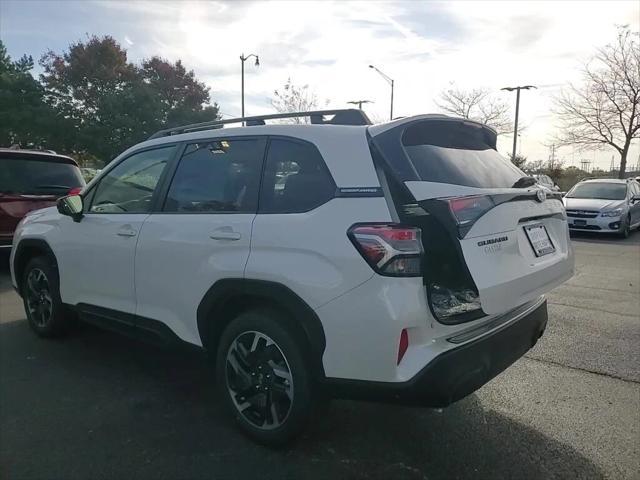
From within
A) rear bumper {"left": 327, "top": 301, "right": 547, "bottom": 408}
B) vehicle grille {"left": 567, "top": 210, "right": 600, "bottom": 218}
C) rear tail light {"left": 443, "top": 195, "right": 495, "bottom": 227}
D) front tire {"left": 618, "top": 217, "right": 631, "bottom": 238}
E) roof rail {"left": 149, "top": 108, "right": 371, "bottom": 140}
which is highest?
roof rail {"left": 149, "top": 108, "right": 371, "bottom": 140}

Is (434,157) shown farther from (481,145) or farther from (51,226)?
(51,226)

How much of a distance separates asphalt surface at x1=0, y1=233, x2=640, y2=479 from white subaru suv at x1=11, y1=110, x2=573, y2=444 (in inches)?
13.0

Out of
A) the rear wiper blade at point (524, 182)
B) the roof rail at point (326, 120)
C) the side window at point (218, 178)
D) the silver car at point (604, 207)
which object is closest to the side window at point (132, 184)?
the side window at point (218, 178)

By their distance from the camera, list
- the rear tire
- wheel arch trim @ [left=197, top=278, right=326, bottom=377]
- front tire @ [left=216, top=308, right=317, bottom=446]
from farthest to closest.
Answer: the rear tire < front tire @ [left=216, top=308, right=317, bottom=446] < wheel arch trim @ [left=197, top=278, right=326, bottom=377]

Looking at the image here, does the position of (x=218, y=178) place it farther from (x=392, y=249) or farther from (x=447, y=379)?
(x=447, y=379)

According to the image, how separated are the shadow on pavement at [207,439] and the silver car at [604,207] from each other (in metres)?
11.6

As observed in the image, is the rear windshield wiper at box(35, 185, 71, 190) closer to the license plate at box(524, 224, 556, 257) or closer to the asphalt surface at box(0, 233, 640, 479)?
the asphalt surface at box(0, 233, 640, 479)

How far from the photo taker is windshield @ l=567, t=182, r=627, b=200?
14.5 meters

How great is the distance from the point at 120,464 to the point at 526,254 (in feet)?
8.18

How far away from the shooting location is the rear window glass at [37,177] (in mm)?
7391

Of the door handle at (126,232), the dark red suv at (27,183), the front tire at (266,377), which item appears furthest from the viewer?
the dark red suv at (27,183)

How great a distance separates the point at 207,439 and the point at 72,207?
227 centimetres

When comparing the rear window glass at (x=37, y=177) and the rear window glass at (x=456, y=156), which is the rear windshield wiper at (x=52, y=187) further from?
the rear window glass at (x=456, y=156)

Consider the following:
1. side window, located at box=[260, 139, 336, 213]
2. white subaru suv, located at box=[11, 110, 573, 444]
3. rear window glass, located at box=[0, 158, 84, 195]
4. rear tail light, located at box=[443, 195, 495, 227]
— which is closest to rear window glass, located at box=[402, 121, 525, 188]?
white subaru suv, located at box=[11, 110, 573, 444]
